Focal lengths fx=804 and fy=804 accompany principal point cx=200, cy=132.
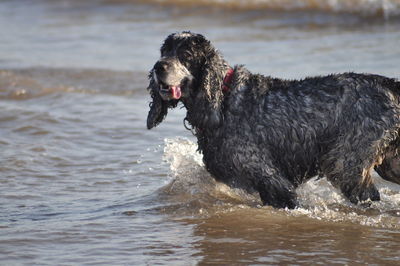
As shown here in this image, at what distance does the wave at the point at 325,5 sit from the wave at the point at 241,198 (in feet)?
26.3

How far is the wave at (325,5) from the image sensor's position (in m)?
14.8

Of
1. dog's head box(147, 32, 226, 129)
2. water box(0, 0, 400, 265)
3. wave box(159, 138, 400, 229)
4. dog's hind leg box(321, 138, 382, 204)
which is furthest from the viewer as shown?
wave box(159, 138, 400, 229)

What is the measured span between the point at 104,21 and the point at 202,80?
10884 mm

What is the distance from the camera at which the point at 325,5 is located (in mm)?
15656

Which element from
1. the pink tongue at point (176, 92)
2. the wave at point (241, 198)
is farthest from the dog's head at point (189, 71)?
the wave at point (241, 198)

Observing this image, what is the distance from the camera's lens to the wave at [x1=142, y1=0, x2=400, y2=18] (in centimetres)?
1479

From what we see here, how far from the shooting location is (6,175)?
7.67 meters

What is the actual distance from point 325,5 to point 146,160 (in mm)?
8525

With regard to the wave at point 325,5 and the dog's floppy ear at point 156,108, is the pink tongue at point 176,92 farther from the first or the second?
the wave at point 325,5

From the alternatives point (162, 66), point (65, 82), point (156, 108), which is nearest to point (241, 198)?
point (156, 108)

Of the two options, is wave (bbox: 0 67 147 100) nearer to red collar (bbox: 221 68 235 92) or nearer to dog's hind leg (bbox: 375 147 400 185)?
red collar (bbox: 221 68 235 92)

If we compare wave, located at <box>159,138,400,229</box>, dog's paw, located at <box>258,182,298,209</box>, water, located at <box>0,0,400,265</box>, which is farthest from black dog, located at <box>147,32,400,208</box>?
water, located at <box>0,0,400,265</box>

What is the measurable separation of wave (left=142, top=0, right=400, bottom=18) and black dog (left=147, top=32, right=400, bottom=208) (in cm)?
875

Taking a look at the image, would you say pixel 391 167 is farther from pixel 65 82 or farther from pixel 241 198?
pixel 65 82
